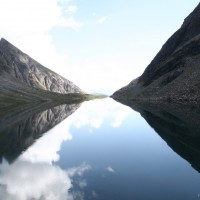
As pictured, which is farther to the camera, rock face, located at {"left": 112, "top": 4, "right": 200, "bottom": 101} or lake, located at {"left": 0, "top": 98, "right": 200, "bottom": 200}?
rock face, located at {"left": 112, "top": 4, "right": 200, "bottom": 101}

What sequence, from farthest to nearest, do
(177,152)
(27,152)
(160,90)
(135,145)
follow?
(160,90) < (135,145) < (27,152) < (177,152)

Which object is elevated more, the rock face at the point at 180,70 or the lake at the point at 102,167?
the rock face at the point at 180,70

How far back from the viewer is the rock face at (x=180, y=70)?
120m

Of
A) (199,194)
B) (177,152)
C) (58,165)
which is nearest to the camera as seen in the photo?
(199,194)

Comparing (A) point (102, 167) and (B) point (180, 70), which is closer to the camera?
(A) point (102, 167)

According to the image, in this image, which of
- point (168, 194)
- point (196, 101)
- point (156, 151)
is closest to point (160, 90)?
point (196, 101)

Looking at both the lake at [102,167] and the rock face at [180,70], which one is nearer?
the lake at [102,167]

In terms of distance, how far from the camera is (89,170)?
3150 centimetres

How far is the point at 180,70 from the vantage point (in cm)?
14438

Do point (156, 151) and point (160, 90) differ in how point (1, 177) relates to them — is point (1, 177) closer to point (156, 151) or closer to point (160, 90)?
point (156, 151)

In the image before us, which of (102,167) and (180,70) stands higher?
(180,70)

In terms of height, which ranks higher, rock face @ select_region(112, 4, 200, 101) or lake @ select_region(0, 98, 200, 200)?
rock face @ select_region(112, 4, 200, 101)

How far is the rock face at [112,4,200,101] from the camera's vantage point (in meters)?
120

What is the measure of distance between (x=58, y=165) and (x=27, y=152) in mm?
9304
